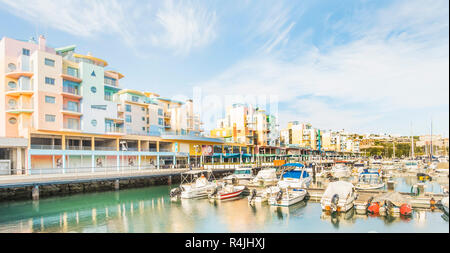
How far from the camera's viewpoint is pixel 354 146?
165 metres

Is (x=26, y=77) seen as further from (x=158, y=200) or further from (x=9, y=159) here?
(x=158, y=200)

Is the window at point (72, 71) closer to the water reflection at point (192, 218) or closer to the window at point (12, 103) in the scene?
the window at point (12, 103)

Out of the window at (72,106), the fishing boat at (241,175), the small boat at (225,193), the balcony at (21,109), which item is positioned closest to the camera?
the small boat at (225,193)

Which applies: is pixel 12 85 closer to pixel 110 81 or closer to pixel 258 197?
pixel 110 81

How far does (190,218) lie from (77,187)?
2063 centimetres

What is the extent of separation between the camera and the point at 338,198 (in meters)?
20.7

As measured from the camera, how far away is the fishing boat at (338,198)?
2006 centimetres

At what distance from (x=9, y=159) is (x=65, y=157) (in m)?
6.59

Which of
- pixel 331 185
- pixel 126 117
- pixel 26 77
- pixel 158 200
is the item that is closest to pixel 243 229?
pixel 331 185

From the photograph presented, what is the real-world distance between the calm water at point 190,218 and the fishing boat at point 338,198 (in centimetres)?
59

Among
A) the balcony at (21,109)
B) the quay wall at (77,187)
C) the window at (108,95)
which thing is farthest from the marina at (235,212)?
the window at (108,95)

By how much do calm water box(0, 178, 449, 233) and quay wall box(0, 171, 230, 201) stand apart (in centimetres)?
280

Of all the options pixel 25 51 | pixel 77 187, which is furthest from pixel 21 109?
pixel 77 187
